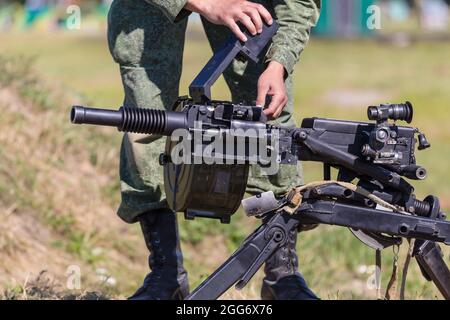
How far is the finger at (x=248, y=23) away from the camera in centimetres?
383

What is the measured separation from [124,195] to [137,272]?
177 centimetres

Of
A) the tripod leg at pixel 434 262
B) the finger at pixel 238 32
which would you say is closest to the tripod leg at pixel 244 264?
the tripod leg at pixel 434 262

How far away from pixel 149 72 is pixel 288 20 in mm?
636

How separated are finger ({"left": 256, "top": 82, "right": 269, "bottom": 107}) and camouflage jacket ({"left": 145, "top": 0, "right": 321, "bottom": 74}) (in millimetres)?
167

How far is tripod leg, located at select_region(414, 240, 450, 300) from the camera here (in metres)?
3.72

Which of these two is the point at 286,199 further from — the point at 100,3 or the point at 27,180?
the point at 100,3

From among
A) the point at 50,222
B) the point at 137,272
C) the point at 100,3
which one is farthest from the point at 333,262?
the point at 100,3

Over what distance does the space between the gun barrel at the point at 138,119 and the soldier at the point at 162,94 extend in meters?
0.87

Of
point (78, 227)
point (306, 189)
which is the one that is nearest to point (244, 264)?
point (306, 189)

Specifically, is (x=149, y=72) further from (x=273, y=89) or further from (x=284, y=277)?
(x=284, y=277)

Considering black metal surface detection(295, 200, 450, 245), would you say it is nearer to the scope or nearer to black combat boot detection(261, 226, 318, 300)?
the scope

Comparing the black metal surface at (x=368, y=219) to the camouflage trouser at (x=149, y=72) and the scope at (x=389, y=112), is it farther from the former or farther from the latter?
the camouflage trouser at (x=149, y=72)

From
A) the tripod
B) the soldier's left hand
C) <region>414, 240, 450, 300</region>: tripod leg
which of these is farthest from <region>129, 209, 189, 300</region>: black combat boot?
<region>414, 240, 450, 300</region>: tripod leg

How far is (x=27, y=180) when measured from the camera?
21.9 feet
